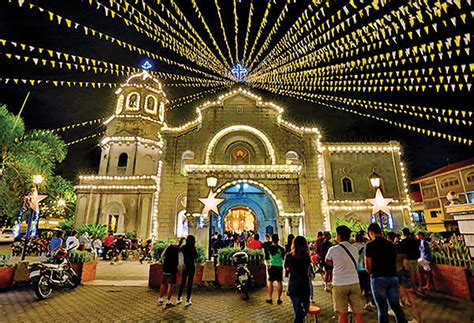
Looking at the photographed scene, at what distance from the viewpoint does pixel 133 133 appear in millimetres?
25766

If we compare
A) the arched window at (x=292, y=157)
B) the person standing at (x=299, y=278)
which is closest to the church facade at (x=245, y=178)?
the arched window at (x=292, y=157)

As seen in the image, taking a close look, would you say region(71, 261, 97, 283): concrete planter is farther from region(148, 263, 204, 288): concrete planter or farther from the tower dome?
the tower dome

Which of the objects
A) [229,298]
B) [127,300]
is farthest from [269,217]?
[127,300]

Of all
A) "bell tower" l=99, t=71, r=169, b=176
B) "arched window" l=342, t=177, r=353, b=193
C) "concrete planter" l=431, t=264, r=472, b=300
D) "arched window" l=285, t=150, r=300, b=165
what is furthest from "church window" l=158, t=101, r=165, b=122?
"concrete planter" l=431, t=264, r=472, b=300

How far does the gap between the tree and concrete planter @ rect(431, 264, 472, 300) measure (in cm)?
2627

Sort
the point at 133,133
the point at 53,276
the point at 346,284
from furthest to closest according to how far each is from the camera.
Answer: the point at 133,133
the point at 53,276
the point at 346,284

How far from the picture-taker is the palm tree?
65.5 feet

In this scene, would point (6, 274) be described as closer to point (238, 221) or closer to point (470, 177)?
point (238, 221)

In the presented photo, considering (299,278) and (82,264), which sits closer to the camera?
(299,278)

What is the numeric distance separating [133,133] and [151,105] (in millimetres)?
4189

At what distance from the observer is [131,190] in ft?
73.5

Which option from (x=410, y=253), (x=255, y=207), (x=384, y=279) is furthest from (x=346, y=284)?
(x=255, y=207)

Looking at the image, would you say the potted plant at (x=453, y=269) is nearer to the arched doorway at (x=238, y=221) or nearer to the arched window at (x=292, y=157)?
the arched window at (x=292, y=157)

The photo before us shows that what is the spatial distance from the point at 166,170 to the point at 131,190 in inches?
224
